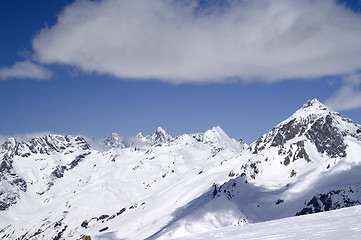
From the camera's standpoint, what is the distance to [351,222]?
80.9ft

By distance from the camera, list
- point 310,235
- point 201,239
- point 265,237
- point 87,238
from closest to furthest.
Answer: point 310,235 < point 265,237 < point 201,239 < point 87,238

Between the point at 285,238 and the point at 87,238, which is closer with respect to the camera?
the point at 285,238

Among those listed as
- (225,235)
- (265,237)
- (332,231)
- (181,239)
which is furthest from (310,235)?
(181,239)

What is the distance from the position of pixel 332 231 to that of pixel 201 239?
336 inches

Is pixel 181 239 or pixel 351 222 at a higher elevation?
pixel 181 239

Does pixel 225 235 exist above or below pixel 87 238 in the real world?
below

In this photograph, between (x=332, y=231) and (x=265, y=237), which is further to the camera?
(x=265, y=237)

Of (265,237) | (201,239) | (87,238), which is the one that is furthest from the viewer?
(87,238)

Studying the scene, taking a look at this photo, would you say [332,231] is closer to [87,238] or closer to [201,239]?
[201,239]

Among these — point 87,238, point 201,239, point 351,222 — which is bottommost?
point 351,222

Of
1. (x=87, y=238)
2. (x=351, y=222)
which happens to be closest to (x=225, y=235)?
(x=351, y=222)

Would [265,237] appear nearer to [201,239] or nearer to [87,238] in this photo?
[201,239]

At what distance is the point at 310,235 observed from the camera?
21875 mm

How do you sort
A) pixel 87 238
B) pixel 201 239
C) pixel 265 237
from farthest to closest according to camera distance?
pixel 87 238
pixel 201 239
pixel 265 237
